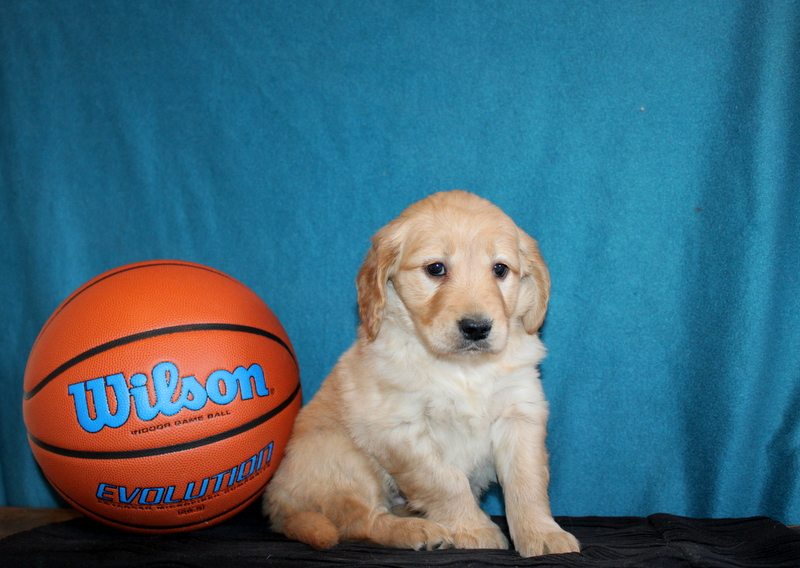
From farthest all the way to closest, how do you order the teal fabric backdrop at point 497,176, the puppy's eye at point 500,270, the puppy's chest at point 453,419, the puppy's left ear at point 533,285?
the teal fabric backdrop at point 497,176, the puppy's left ear at point 533,285, the puppy's eye at point 500,270, the puppy's chest at point 453,419

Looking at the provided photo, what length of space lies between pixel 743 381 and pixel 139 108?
3519 millimetres

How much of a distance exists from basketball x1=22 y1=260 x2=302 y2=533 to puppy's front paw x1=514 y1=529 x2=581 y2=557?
42.4 inches

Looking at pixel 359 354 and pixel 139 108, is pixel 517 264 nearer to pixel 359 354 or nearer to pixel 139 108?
pixel 359 354

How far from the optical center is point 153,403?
208 cm

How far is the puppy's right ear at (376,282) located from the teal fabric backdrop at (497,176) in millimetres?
800

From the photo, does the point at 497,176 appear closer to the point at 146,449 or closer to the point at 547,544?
the point at 547,544

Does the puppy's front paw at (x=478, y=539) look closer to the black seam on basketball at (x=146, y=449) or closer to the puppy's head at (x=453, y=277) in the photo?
the puppy's head at (x=453, y=277)

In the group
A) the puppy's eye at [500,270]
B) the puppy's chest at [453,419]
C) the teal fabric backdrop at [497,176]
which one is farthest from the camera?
the teal fabric backdrop at [497,176]

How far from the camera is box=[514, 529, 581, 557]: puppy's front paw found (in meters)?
1.99

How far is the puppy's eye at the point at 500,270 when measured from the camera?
7.66ft

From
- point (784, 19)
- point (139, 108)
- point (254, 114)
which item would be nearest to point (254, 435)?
point (254, 114)

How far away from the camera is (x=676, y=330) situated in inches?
109

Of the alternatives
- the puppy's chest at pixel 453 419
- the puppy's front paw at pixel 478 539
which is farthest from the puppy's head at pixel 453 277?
the puppy's front paw at pixel 478 539

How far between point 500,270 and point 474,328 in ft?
1.33
